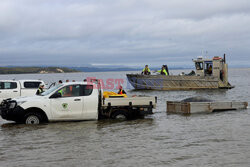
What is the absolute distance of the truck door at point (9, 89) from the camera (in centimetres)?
1902

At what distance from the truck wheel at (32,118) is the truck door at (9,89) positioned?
6.75 m

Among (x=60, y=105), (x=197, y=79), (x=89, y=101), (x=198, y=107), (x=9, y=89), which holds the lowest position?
(x=198, y=107)

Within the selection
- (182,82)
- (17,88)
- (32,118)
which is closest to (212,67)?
(182,82)

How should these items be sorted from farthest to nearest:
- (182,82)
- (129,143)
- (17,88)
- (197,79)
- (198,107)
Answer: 1. (182,82)
2. (197,79)
3. (17,88)
4. (198,107)
5. (129,143)

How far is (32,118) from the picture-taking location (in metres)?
12.8

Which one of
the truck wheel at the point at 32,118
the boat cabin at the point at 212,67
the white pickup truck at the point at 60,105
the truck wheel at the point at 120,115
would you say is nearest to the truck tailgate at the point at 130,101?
the white pickup truck at the point at 60,105

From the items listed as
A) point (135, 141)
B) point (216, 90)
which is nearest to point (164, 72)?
point (216, 90)

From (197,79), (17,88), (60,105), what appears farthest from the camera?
(197,79)

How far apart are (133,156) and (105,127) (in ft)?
14.1

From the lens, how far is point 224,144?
959 centimetres

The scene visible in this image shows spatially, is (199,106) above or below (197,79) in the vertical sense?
below

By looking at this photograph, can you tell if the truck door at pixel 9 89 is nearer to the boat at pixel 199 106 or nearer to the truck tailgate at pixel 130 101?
the truck tailgate at pixel 130 101

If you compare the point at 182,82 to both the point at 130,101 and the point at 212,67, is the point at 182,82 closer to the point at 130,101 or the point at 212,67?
the point at 212,67

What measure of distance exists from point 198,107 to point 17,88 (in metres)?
9.50
